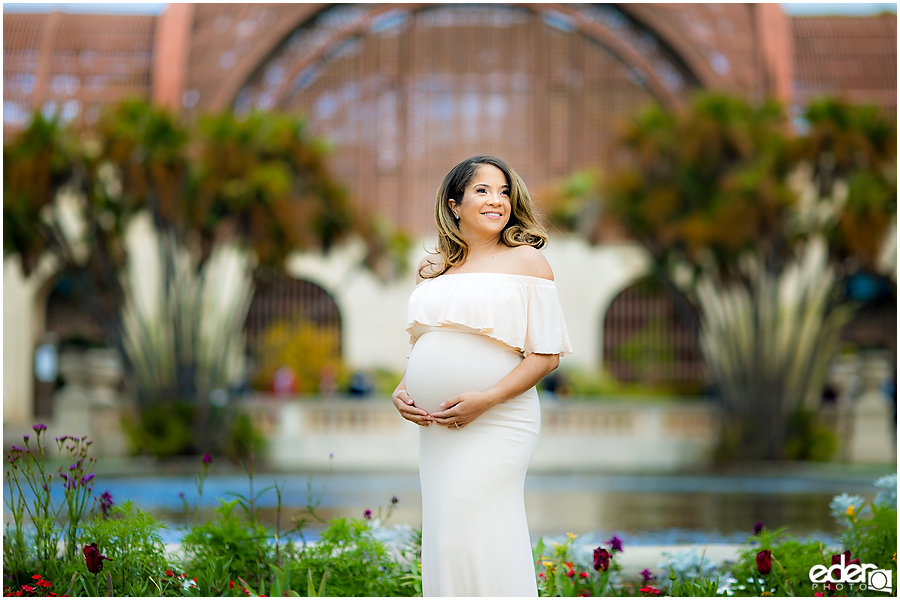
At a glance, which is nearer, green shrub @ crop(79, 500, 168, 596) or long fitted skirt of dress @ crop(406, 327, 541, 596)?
long fitted skirt of dress @ crop(406, 327, 541, 596)

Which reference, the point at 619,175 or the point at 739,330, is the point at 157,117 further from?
the point at 739,330

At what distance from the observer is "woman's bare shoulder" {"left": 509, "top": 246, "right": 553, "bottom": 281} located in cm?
322

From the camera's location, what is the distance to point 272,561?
13.4ft

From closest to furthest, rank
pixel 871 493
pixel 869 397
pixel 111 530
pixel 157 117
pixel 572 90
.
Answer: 1. pixel 111 530
2. pixel 871 493
3. pixel 157 117
4. pixel 869 397
5. pixel 572 90

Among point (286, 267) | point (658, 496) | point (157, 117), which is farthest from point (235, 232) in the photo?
point (658, 496)

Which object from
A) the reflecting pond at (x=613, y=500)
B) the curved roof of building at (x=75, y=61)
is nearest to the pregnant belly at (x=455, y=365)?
the reflecting pond at (x=613, y=500)

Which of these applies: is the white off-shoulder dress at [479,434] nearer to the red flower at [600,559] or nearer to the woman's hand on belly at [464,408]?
the woman's hand on belly at [464,408]

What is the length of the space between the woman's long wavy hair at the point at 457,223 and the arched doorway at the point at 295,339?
15.7 m

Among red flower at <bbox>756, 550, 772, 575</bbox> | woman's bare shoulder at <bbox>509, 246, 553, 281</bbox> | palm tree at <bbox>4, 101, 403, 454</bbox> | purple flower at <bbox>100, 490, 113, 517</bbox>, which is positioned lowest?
red flower at <bbox>756, 550, 772, 575</bbox>

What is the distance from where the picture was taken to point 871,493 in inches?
499

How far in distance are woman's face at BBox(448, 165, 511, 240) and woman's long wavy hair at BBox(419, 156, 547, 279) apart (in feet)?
0.08

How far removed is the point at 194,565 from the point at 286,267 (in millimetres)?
11884

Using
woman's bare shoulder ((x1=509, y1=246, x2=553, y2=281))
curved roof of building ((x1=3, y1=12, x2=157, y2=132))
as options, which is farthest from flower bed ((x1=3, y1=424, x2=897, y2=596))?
curved roof of building ((x1=3, y1=12, x2=157, y2=132))

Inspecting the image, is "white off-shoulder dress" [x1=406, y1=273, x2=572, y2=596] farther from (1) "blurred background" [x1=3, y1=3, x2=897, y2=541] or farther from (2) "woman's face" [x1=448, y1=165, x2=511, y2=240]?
(1) "blurred background" [x1=3, y1=3, x2=897, y2=541]
